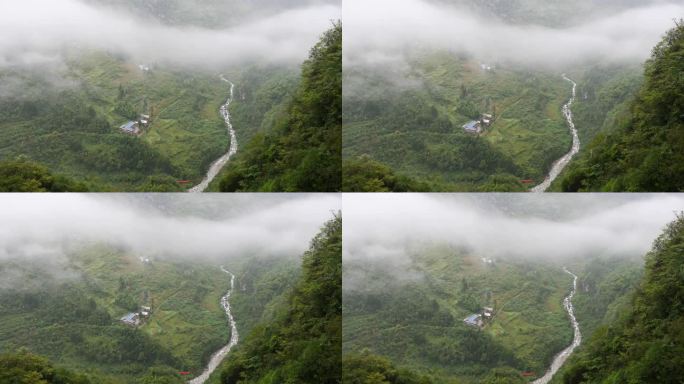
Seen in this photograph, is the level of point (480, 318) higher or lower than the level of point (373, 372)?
higher

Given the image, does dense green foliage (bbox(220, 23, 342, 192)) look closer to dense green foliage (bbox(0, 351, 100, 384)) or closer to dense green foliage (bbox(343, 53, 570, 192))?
dense green foliage (bbox(343, 53, 570, 192))

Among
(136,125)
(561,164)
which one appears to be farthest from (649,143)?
(136,125)

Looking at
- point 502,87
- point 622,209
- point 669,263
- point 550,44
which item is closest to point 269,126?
point 502,87

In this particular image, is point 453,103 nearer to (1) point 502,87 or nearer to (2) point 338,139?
(1) point 502,87

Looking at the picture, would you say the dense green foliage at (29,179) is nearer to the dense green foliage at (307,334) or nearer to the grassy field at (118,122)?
the grassy field at (118,122)

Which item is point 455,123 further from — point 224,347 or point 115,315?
point 115,315

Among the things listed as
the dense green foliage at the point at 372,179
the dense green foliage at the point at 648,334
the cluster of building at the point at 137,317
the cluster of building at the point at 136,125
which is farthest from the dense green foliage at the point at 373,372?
the cluster of building at the point at 136,125
